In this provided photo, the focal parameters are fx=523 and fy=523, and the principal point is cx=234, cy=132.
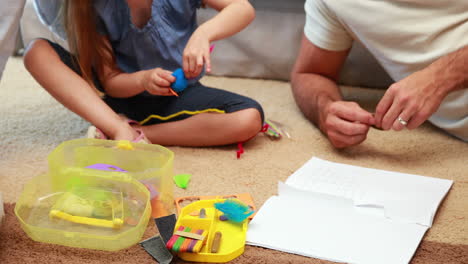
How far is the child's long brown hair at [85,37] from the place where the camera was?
1.13m

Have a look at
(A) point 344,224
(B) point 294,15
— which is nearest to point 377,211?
(A) point 344,224

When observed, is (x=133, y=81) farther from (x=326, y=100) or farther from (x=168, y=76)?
(x=326, y=100)

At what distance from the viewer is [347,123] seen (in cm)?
113

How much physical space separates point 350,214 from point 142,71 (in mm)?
549

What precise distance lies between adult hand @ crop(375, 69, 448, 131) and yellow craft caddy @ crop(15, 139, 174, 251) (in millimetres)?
453

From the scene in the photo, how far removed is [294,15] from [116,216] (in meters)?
1.02

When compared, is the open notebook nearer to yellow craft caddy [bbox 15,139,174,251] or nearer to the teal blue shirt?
yellow craft caddy [bbox 15,139,174,251]

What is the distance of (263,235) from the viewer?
84 cm

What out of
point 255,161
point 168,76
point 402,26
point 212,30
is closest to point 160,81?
point 168,76

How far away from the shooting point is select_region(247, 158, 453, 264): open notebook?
2.68 feet

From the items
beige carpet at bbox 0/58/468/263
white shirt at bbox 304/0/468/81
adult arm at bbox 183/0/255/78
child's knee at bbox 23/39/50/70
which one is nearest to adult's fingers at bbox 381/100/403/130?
beige carpet at bbox 0/58/468/263

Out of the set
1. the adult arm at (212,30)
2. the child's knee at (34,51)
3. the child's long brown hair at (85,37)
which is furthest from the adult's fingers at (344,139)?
the child's knee at (34,51)

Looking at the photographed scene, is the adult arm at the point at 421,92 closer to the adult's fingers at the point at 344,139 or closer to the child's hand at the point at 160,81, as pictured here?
the adult's fingers at the point at 344,139

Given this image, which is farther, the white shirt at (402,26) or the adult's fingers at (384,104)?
the white shirt at (402,26)
